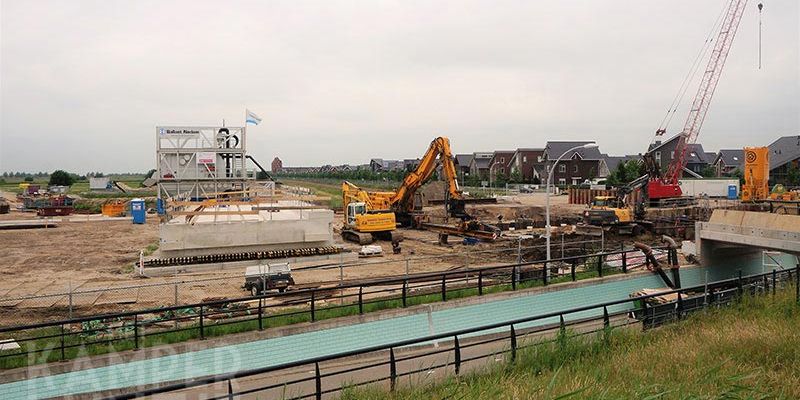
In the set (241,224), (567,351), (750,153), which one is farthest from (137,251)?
(750,153)

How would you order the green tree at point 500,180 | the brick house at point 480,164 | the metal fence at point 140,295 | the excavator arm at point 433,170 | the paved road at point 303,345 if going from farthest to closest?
the brick house at point 480,164 < the green tree at point 500,180 < the excavator arm at point 433,170 < the metal fence at point 140,295 < the paved road at point 303,345

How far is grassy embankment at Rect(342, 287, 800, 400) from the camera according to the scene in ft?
23.9

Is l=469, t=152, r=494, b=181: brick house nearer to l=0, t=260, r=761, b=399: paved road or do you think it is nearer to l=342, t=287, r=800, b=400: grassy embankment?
l=0, t=260, r=761, b=399: paved road

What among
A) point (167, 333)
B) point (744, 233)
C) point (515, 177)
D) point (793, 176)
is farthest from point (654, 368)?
point (515, 177)

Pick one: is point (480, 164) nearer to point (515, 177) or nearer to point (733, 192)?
point (515, 177)

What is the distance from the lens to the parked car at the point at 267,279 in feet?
71.8

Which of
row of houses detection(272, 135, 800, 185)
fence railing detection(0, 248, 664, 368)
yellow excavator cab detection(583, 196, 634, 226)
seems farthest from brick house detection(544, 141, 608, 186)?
fence railing detection(0, 248, 664, 368)

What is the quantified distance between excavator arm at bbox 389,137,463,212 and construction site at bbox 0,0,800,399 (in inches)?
6.7

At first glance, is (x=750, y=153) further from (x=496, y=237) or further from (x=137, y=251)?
(x=137, y=251)

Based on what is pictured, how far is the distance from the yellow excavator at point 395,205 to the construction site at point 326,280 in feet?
0.57

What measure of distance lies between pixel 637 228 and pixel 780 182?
5710 centimetres

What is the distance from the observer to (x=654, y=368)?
8.57 m

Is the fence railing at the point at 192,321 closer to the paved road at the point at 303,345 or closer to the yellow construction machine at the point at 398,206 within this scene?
the paved road at the point at 303,345

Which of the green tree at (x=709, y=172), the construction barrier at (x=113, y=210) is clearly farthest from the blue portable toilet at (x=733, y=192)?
the construction barrier at (x=113, y=210)
